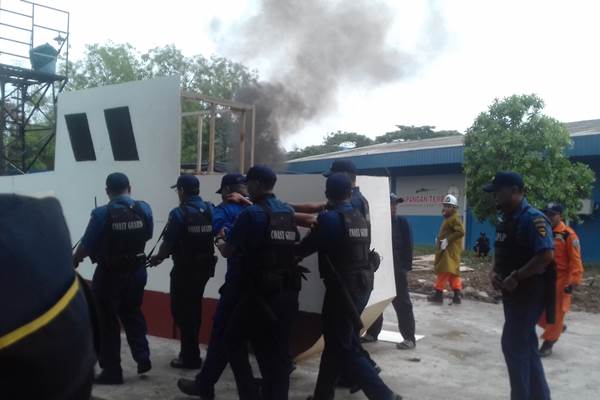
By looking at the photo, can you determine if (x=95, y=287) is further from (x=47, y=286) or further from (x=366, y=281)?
(x=47, y=286)

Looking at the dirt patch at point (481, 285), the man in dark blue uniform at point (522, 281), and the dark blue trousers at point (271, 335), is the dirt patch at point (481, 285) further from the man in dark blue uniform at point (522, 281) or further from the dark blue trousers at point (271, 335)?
A: the dark blue trousers at point (271, 335)

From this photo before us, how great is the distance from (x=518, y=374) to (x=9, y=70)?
13075 millimetres

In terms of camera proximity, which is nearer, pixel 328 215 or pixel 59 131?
pixel 328 215

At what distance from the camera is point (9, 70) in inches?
527

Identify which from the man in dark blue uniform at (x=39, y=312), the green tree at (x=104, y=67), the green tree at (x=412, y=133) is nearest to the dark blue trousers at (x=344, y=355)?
the man in dark blue uniform at (x=39, y=312)

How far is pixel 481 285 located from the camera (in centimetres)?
1132

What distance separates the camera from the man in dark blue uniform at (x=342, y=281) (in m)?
4.21

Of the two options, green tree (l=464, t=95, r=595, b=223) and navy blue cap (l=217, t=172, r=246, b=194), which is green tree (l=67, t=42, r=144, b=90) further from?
navy blue cap (l=217, t=172, r=246, b=194)

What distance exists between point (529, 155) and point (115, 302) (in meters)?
12.3

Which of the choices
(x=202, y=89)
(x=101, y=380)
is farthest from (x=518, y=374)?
(x=202, y=89)

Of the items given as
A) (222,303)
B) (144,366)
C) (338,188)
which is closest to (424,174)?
(144,366)

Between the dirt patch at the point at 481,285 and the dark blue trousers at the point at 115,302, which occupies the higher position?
the dark blue trousers at the point at 115,302

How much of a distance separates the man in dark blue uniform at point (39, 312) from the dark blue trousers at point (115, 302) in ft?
11.9

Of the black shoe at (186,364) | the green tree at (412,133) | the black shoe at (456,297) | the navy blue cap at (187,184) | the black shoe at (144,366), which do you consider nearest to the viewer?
the black shoe at (144,366)
